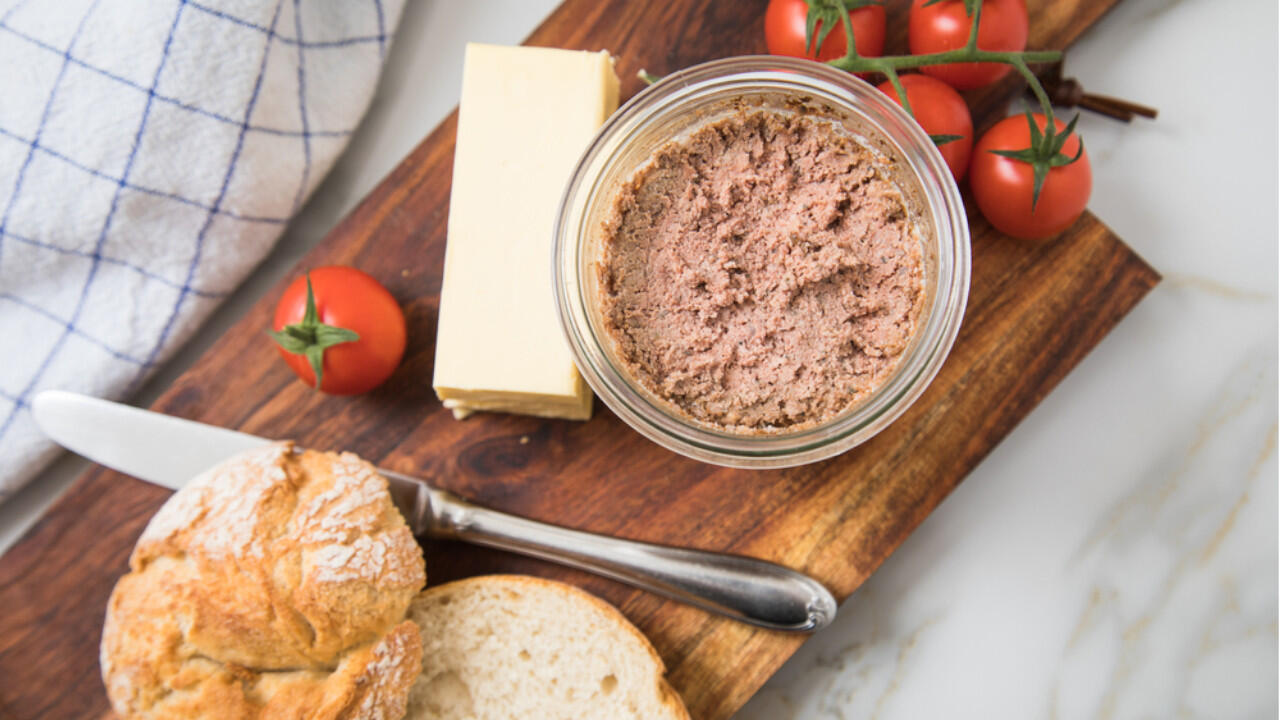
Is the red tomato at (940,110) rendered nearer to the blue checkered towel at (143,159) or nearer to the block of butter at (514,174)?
the block of butter at (514,174)

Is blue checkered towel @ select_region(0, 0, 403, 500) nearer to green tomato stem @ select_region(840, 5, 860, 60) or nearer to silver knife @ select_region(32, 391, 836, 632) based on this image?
silver knife @ select_region(32, 391, 836, 632)

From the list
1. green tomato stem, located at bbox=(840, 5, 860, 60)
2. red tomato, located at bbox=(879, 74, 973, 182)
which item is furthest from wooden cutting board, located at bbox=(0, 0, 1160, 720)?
green tomato stem, located at bbox=(840, 5, 860, 60)

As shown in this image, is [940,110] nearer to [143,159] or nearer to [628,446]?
[628,446]

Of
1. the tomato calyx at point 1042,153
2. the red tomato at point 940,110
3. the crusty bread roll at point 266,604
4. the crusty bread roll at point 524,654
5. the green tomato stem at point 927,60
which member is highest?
the green tomato stem at point 927,60

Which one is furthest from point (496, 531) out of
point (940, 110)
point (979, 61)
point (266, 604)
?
point (979, 61)

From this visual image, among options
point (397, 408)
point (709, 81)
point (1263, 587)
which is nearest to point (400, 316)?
point (397, 408)

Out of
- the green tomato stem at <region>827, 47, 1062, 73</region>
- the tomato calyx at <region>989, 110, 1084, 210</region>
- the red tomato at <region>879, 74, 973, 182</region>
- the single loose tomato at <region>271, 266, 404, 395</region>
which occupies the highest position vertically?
the green tomato stem at <region>827, 47, 1062, 73</region>

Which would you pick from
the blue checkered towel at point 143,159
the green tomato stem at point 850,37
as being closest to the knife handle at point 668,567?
the blue checkered towel at point 143,159
